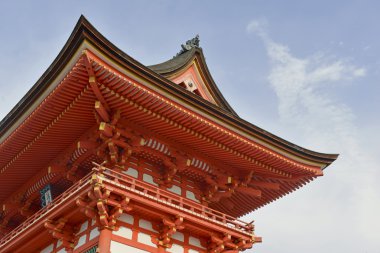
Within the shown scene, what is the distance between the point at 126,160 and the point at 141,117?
1607mm

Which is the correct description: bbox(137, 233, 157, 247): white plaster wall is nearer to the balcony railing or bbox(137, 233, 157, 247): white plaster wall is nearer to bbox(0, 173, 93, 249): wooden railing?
Result: the balcony railing

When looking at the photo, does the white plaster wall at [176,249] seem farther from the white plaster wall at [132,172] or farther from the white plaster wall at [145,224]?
the white plaster wall at [132,172]

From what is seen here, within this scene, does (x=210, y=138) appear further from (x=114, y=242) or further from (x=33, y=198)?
(x=33, y=198)

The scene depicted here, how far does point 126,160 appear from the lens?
50.7 ft

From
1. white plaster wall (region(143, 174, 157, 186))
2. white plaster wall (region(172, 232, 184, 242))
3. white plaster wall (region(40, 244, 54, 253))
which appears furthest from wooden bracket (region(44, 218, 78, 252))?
white plaster wall (region(172, 232, 184, 242))

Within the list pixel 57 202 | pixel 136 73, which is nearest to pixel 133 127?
pixel 136 73

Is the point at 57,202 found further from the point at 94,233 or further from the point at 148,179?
the point at 148,179

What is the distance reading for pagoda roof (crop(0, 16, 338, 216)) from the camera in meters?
13.1

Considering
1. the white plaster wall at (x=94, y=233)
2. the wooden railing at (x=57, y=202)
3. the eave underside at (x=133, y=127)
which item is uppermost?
the eave underside at (x=133, y=127)

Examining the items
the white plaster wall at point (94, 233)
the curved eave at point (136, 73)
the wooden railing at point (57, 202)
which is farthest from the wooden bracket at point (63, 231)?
the curved eave at point (136, 73)

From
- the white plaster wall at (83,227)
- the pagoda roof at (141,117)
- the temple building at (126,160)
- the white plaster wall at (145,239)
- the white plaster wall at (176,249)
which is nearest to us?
the pagoda roof at (141,117)

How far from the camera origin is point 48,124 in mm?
15133

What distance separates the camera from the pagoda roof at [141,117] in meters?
13.1

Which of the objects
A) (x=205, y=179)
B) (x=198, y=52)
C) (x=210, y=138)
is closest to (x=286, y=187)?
(x=205, y=179)
